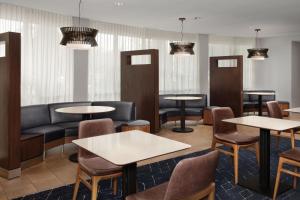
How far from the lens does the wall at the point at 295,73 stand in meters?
8.12

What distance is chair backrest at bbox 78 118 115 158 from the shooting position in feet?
8.32

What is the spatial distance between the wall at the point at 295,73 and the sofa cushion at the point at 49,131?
7.17 m

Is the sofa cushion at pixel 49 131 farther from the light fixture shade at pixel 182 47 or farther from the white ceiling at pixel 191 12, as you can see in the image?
the light fixture shade at pixel 182 47

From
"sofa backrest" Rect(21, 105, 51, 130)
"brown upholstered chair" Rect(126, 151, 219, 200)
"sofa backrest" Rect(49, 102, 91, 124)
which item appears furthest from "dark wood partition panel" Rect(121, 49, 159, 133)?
"brown upholstered chair" Rect(126, 151, 219, 200)

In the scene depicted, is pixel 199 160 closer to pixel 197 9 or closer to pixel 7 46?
pixel 7 46

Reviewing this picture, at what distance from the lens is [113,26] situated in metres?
6.22

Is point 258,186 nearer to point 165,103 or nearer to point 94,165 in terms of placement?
point 94,165

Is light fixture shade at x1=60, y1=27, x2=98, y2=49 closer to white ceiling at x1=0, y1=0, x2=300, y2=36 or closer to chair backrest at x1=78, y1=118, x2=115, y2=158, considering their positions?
chair backrest at x1=78, y1=118, x2=115, y2=158

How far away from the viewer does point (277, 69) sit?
8.32m

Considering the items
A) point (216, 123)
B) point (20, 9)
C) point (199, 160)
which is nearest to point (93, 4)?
point (20, 9)

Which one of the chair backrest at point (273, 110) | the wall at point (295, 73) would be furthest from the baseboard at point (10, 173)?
the wall at point (295, 73)

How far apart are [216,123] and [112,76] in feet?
11.5

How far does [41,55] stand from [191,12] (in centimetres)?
310

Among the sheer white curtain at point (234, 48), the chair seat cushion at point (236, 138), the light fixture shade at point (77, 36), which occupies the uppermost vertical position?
the sheer white curtain at point (234, 48)
